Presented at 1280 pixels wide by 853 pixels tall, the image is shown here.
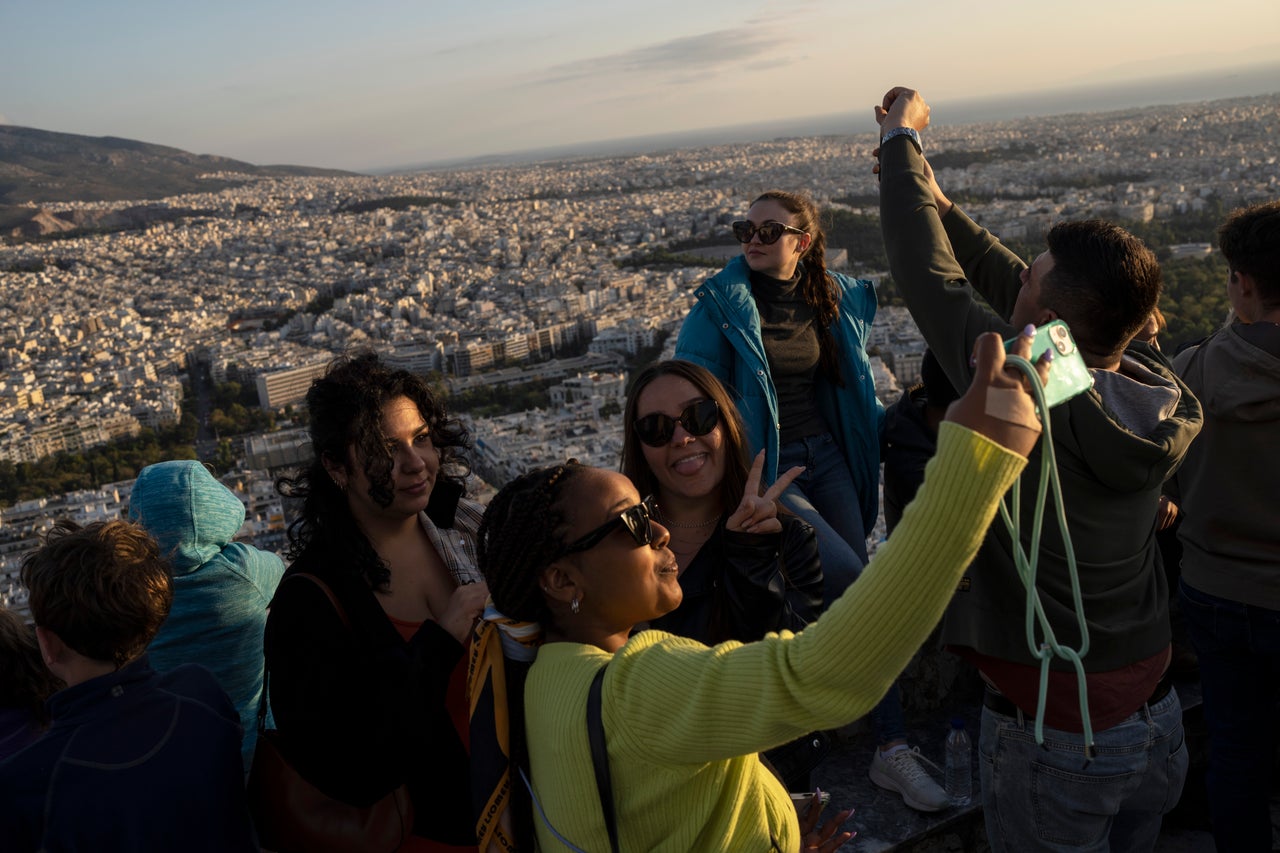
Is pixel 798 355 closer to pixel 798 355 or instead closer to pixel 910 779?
pixel 798 355

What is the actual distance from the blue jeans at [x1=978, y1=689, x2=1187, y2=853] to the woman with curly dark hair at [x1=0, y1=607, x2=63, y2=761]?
127 cm

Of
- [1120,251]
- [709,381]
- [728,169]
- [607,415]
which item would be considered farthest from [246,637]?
[728,169]

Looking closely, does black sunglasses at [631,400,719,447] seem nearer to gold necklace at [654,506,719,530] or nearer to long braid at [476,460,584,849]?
gold necklace at [654,506,719,530]

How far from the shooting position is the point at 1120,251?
121 centimetres

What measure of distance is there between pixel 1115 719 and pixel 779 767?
424 mm

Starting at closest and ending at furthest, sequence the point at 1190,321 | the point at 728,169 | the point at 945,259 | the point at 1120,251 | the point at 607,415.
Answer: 1. the point at 1120,251
2. the point at 945,259
3. the point at 1190,321
4. the point at 607,415
5. the point at 728,169

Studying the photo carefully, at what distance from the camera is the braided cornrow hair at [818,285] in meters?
2.21

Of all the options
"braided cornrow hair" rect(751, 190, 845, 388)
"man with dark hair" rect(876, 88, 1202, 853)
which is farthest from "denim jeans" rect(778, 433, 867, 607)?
"man with dark hair" rect(876, 88, 1202, 853)

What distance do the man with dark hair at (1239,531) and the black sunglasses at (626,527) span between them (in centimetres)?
101

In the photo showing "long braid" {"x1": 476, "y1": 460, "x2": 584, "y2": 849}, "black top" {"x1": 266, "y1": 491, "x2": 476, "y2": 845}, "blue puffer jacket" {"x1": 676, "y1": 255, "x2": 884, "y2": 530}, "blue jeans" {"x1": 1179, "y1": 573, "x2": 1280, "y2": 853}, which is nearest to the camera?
"long braid" {"x1": 476, "y1": 460, "x2": 584, "y2": 849}

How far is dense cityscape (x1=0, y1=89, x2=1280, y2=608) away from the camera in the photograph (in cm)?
2217

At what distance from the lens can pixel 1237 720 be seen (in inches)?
63.9

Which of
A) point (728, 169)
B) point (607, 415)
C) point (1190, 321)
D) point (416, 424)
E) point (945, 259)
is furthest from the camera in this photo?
point (728, 169)

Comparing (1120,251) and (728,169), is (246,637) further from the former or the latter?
(728,169)
